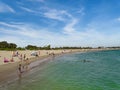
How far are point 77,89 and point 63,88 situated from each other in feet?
5.73

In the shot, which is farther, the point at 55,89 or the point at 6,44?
the point at 6,44

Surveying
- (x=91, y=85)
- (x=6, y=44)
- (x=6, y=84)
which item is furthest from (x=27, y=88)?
(x=6, y=44)

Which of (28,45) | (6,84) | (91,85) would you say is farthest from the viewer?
(28,45)

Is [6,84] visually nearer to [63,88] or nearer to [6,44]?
[63,88]

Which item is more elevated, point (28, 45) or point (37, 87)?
point (28, 45)

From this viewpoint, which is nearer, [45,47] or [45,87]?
[45,87]

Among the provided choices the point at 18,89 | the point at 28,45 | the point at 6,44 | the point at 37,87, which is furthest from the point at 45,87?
the point at 28,45

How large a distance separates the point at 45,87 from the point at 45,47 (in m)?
176

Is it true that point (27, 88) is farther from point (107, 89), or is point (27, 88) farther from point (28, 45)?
point (28, 45)

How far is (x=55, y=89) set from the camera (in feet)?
77.3

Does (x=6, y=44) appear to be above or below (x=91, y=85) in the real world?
above

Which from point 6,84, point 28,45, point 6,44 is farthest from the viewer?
point 28,45

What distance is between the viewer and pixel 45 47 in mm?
199875

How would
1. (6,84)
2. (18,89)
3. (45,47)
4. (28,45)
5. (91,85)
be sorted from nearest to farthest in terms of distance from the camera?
1. (18,89)
2. (6,84)
3. (91,85)
4. (28,45)
5. (45,47)
